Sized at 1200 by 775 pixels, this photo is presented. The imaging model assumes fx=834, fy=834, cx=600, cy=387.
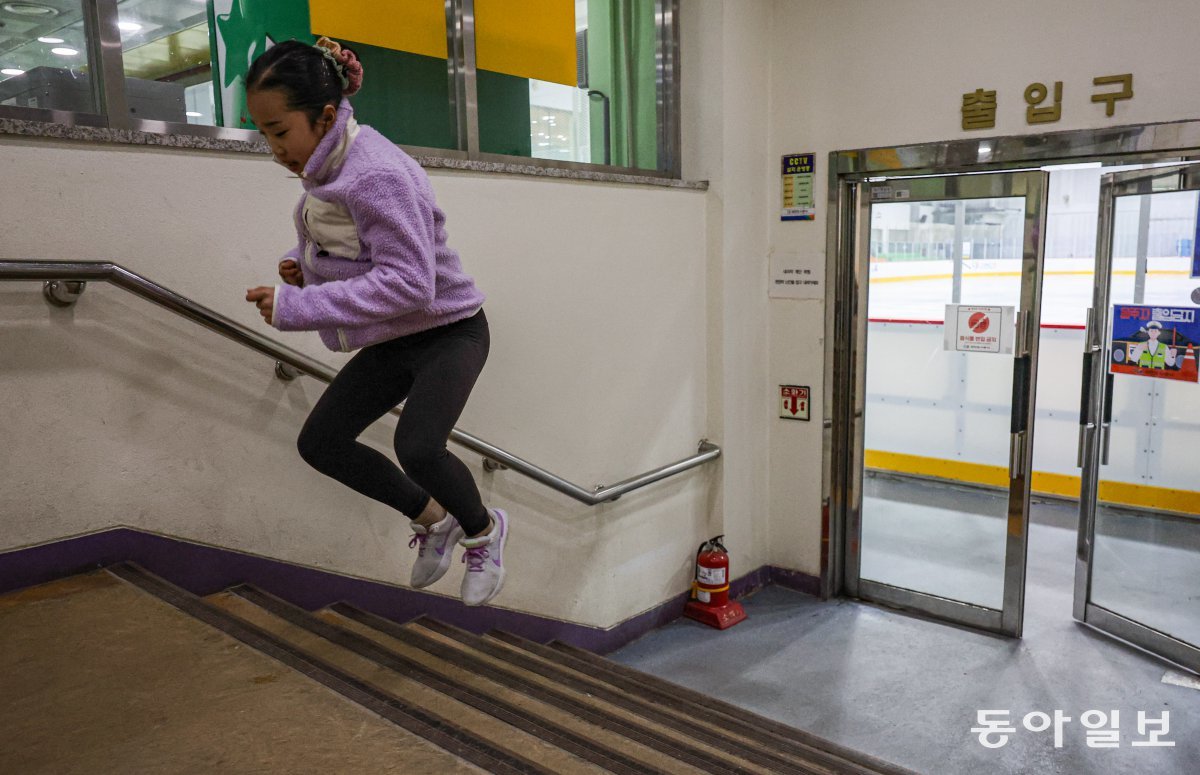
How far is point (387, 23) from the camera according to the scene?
286cm

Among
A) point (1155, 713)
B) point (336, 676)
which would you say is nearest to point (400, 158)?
point (336, 676)

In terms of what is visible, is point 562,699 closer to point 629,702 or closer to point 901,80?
point 629,702

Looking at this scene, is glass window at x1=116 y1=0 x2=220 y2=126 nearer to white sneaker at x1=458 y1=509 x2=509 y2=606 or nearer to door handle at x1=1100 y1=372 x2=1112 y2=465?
white sneaker at x1=458 y1=509 x2=509 y2=606

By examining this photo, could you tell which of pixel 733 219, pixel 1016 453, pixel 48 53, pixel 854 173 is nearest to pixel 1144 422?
pixel 1016 453

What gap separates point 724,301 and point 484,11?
1717 mm

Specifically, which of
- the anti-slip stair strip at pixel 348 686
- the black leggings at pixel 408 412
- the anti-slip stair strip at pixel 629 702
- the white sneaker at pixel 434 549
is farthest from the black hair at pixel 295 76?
the anti-slip stair strip at pixel 629 702

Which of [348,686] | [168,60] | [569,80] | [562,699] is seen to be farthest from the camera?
[569,80]

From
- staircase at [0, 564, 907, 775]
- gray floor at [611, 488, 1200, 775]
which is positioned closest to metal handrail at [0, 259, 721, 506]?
staircase at [0, 564, 907, 775]

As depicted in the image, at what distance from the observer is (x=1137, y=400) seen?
13.3ft

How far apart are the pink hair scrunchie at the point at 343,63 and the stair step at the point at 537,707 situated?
1400mm

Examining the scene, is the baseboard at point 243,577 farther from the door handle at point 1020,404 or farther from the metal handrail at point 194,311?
the door handle at point 1020,404

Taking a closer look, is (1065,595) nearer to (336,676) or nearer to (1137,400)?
(1137,400)

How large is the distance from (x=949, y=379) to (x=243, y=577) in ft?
12.4

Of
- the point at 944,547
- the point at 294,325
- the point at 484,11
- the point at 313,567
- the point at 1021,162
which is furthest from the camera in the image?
the point at 944,547
